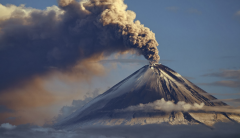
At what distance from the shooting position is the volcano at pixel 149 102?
79250 millimetres

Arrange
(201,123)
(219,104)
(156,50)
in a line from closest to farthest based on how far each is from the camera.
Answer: (156,50)
(201,123)
(219,104)

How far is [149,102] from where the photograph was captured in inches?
3142

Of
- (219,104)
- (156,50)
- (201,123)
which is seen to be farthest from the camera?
(219,104)

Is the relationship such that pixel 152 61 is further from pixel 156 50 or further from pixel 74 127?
pixel 74 127

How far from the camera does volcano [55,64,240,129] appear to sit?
7925 centimetres

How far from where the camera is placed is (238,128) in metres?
82.4

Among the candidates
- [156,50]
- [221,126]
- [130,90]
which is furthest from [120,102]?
[221,126]

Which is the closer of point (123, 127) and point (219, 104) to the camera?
point (123, 127)

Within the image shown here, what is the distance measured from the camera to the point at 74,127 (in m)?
83.1

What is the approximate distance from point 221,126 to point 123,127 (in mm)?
21480

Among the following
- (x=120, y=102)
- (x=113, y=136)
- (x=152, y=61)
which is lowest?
(x=113, y=136)

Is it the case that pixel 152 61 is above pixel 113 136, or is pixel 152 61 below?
above

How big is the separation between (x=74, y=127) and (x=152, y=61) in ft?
75.9

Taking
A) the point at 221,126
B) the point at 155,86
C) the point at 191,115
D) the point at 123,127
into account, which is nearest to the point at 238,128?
the point at 221,126
